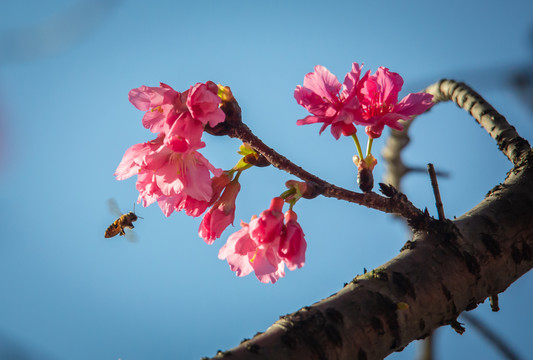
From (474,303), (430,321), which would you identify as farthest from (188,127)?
(474,303)

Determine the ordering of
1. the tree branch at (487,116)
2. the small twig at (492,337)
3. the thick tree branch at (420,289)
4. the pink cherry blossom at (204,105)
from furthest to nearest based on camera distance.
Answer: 1. the small twig at (492,337)
2. the tree branch at (487,116)
3. the pink cherry blossom at (204,105)
4. the thick tree branch at (420,289)

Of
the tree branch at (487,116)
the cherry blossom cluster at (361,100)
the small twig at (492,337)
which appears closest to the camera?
the cherry blossom cluster at (361,100)

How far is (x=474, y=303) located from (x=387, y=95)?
75cm

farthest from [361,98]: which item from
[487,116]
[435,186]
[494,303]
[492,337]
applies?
[492,337]

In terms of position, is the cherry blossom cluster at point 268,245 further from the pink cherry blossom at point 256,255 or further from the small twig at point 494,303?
the small twig at point 494,303

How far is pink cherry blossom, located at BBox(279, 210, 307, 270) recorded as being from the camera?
4.66ft

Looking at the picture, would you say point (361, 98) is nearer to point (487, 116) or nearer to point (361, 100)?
point (361, 100)

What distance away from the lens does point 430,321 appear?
1.29 m

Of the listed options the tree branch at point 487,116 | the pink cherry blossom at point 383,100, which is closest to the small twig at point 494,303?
the tree branch at point 487,116

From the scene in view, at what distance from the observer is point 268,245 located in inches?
56.9

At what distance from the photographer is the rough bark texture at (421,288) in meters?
1.10

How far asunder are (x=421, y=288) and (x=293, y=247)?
15.3 inches

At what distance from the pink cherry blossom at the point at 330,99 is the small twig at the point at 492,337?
1204 millimetres

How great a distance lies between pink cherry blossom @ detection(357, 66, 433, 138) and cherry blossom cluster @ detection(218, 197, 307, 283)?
1.52ft
